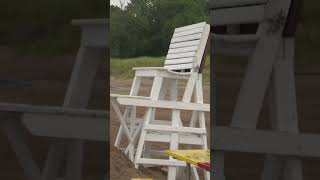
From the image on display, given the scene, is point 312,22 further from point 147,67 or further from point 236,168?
point 147,67

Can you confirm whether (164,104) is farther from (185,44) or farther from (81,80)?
(81,80)

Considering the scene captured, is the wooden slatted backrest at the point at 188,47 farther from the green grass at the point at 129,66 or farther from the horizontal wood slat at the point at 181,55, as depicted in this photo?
the green grass at the point at 129,66

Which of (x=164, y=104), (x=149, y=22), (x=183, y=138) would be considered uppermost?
(x=149, y=22)

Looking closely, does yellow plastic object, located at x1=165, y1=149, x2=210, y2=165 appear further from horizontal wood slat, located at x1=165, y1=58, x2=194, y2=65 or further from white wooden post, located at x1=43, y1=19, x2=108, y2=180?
white wooden post, located at x1=43, y1=19, x2=108, y2=180

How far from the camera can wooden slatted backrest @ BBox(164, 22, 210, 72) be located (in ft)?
7.20

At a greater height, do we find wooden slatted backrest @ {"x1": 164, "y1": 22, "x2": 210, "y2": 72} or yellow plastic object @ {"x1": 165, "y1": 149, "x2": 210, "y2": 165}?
wooden slatted backrest @ {"x1": 164, "y1": 22, "x2": 210, "y2": 72}

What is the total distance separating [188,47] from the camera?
2281mm

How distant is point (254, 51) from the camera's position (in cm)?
79

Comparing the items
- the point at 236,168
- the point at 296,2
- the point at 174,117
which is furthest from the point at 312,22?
the point at 174,117

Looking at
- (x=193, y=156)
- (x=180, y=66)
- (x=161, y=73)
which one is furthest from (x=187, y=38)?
(x=193, y=156)

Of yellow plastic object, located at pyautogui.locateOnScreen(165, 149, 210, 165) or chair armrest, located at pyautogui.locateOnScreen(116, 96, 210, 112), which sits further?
chair armrest, located at pyautogui.locateOnScreen(116, 96, 210, 112)

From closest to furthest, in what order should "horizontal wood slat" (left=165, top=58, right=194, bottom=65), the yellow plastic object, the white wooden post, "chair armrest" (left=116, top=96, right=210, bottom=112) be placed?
the white wooden post < the yellow plastic object < "chair armrest" (left=116, top=96, right=210, bottom=112) < "horizontal wood slat" (left=165, top=58, right=194, bottom=65)

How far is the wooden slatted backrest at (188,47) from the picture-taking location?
2195mm

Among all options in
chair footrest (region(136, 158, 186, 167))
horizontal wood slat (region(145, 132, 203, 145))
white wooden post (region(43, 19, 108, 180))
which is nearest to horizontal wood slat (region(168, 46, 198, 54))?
horizontal wood slat (region(145, 132, 203, 145))
